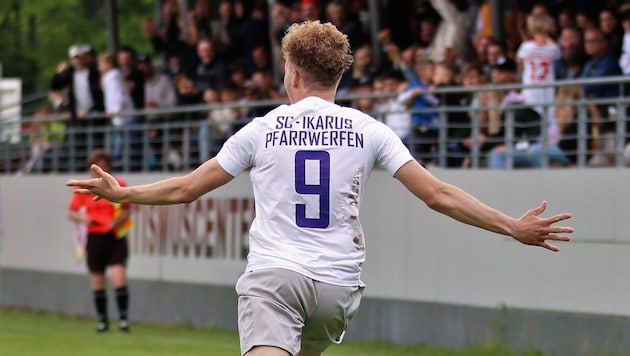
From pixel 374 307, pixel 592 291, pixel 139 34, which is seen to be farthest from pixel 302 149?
pixel 139 34

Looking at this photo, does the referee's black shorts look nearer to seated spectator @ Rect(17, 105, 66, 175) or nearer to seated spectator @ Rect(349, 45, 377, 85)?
seated spectator @ Rect(349, 45, 377, 85)

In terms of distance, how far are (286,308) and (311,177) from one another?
59 cm

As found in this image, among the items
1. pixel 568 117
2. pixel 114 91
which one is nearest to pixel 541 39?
pixel 568 117

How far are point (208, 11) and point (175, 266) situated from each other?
462 cm

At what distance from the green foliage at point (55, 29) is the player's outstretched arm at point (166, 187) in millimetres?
25845

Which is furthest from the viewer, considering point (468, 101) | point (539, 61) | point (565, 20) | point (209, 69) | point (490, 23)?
point (209, 69)

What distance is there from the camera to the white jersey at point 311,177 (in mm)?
→ 5902

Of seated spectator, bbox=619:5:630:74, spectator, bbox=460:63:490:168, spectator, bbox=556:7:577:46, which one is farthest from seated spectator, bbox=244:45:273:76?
seated spectator, bbox=619:5:630:74

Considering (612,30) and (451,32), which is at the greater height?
(451,32)

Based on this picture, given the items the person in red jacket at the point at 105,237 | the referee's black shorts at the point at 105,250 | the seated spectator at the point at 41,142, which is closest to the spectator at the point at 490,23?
the person in red jacket at the point at 105,237

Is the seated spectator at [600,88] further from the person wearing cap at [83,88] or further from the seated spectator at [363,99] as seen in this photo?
the person wearing cap at [83,88]

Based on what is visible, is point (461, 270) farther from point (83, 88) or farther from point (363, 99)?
point (83, 88)

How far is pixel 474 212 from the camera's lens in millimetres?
5879

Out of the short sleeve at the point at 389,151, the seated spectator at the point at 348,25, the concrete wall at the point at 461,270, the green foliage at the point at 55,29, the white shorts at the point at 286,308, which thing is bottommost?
the concrete wall at the point at 461,270
